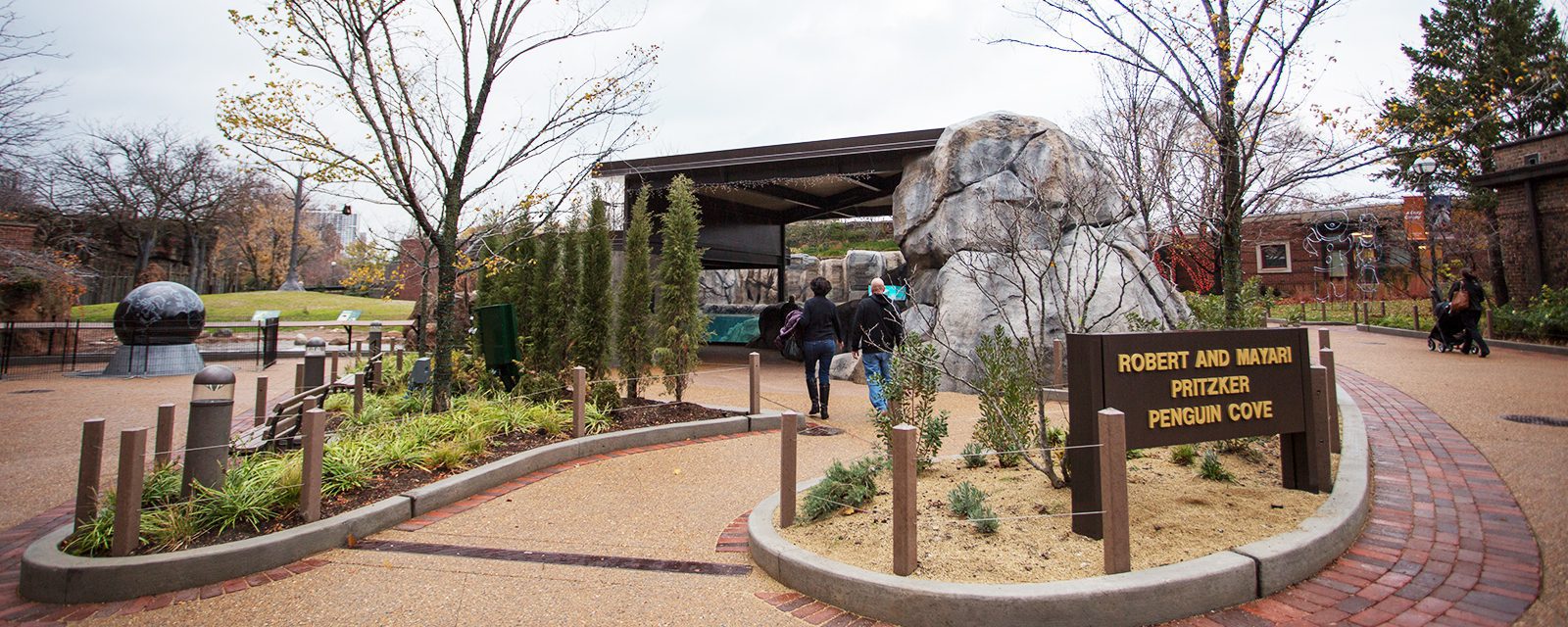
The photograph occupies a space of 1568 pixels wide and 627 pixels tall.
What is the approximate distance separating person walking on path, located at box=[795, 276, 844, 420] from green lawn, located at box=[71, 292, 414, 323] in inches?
1110

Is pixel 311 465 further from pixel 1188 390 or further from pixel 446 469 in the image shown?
pixel 1188 390

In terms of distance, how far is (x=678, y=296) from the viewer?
29.7 ft

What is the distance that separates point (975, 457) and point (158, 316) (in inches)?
694

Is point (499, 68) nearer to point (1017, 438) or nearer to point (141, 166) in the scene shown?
point (1017, 438)

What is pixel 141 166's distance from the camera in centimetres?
3422

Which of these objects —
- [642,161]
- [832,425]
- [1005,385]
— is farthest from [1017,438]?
[642,161]

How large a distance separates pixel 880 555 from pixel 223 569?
3.60 metres

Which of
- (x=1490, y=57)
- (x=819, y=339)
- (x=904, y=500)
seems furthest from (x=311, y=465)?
(x=1490, y=57)

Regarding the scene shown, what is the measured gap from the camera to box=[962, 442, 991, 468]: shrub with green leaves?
5418 millimetres

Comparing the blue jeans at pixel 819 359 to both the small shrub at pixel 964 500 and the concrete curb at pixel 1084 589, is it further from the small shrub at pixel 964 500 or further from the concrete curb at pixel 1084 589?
the concrete curb at pixel 1084 589

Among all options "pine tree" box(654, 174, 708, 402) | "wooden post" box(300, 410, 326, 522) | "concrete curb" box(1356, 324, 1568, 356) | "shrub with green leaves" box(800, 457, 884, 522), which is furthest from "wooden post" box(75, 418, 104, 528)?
"concrete curb" box(1356, 324, 1568, 356)

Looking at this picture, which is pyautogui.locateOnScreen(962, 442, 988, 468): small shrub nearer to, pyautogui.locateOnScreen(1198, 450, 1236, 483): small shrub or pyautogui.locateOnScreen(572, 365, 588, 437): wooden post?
pyautogui.locateOnScreen(1198, 450, 1236, 483): small shrub

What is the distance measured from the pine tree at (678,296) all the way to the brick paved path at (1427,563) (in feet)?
21.9

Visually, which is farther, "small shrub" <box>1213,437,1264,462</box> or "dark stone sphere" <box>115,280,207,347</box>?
"dark stone sphere" <box>115,280,207,347</box>
